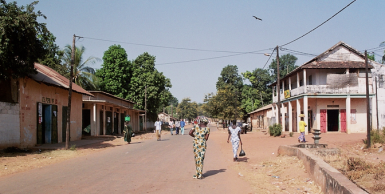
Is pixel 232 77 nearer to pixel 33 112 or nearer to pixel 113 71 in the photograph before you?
pixel 113 71

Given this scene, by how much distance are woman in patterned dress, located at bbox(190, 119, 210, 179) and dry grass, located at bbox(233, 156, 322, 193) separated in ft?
4.58

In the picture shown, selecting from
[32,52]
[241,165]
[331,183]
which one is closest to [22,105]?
[32,52]

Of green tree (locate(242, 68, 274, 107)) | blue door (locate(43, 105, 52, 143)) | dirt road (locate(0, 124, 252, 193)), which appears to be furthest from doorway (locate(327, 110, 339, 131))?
green tree (locate(242, 68, 274, 107))

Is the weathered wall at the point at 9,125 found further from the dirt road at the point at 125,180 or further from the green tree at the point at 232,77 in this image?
the green tree at the point at 232,77

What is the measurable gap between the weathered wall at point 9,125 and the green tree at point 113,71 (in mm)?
31289

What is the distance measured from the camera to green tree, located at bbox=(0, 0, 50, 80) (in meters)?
13.0

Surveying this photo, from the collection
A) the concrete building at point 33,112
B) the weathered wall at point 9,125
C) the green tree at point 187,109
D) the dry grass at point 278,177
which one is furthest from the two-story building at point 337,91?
the green tree at point 187,109

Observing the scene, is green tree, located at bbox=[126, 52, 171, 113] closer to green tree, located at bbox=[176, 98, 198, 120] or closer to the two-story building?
the two-story building

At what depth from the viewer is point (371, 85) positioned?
31.3 metres

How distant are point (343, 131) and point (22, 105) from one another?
1098 inches

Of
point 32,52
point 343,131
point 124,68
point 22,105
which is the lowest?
point 343,131

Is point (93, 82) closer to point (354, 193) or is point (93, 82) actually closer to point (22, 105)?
point (22, 105)

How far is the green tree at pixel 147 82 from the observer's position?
48094 millimetres

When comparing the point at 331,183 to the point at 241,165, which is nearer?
the point at 331,183
